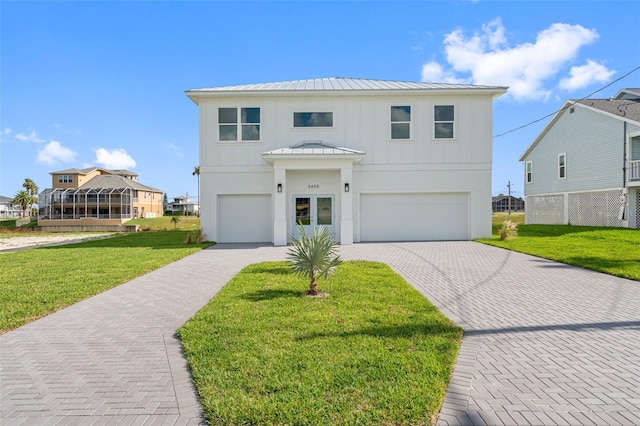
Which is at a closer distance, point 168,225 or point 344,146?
point 344,146

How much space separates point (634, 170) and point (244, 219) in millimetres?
22051

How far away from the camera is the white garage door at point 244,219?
1709cm

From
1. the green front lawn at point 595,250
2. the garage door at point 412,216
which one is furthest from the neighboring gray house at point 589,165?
the garage door at point 412,216

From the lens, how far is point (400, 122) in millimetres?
16922

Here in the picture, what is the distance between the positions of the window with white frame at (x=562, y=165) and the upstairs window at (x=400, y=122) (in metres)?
16.3

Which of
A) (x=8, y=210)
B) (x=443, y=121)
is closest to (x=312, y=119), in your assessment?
(x=443, y=121)

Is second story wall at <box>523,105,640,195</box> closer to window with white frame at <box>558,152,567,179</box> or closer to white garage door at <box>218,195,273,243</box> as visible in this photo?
window with white frame at <box>558,152,567,179</box>

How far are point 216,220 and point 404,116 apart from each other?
33.1 ft

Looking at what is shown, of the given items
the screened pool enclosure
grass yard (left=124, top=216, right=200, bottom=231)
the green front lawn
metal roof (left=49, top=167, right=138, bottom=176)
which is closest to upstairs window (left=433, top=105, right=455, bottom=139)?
the green front lawn

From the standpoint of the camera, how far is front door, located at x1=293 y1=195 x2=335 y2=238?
16.8 meters

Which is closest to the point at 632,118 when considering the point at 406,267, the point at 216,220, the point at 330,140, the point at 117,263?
the point at 330,140

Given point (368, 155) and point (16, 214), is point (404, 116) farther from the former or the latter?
point (16, 214)

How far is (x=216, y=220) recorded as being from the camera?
55.6 feet

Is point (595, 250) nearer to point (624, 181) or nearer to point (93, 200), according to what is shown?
point (624, 181)
